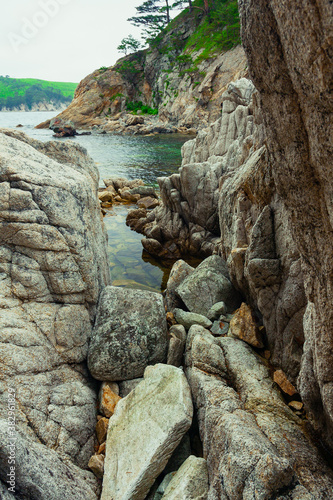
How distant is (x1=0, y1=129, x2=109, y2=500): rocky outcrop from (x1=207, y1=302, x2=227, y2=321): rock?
341 centimetres

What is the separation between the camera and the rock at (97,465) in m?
5.36

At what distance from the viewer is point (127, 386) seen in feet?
23.6

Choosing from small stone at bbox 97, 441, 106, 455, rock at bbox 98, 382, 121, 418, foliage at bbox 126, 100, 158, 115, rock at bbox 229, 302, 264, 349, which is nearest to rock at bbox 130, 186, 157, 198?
rock at bbox 229, 302, 264, 349

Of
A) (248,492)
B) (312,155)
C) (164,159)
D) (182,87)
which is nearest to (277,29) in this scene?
(312,155)

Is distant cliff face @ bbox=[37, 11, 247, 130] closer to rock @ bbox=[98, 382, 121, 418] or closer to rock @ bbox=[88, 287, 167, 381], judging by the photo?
rock @ bbox=[88, 287, 167, 381]

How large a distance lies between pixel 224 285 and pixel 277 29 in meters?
7.46

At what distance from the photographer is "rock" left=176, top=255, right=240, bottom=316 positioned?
979 cm

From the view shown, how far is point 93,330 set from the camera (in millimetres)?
7617

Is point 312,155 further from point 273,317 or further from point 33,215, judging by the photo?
point 33,215

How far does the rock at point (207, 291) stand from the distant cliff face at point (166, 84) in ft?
200

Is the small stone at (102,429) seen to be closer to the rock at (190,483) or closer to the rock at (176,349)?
the rock at (190,483)

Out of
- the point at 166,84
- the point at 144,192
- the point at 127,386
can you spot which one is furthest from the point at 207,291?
the point at 166,84

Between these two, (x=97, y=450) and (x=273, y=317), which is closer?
(x=97, y=450)

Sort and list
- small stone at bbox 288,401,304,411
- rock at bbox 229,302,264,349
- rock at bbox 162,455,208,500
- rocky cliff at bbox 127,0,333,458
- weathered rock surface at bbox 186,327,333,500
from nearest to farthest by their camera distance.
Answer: rocky cliff at bbox 127,0,333,458
weathered rock surface at bbox 186,327,333,500
rock at bbox 162,455,208,500
small stone at bbox 288,401,304,411
rock at bbox 229,302,264,349
